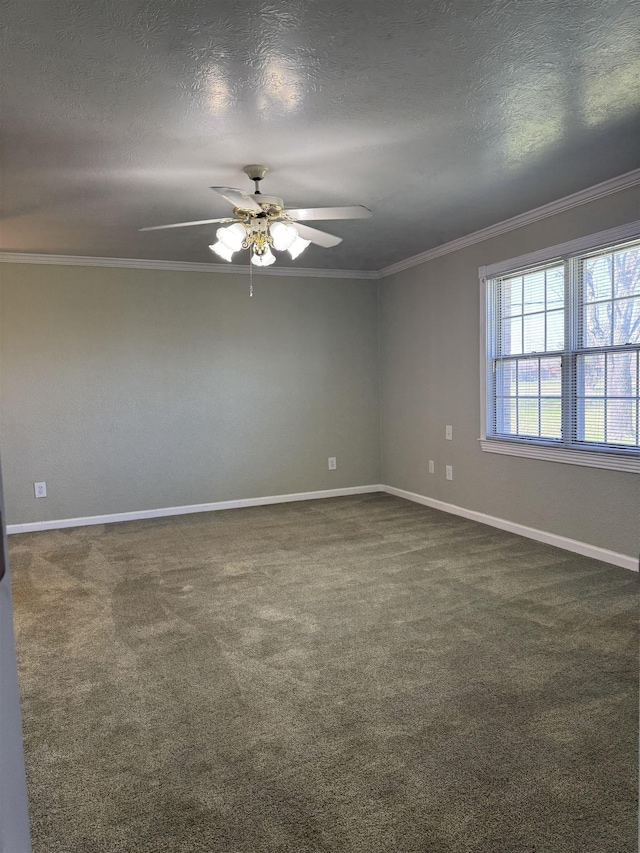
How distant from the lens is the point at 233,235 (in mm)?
3020

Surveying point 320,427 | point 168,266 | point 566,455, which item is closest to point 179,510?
point 320,427

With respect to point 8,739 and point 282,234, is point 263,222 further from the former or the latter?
point 8,739

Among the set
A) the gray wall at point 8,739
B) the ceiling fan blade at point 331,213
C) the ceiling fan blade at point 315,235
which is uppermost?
the ceiling fan blade at point 315,235

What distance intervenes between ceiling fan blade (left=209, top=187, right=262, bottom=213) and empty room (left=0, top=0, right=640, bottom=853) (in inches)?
0.7

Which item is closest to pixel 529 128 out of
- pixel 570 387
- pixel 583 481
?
pixel 570 387

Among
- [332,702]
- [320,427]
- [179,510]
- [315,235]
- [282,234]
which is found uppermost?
[315,235]

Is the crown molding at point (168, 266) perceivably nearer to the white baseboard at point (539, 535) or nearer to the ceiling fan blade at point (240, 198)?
the white baseboard at point (539, 535)

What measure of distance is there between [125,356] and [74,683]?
3.45 meters

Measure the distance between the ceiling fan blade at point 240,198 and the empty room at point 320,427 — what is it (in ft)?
0.06

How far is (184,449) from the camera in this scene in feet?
18.5

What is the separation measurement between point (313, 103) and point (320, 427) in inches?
156

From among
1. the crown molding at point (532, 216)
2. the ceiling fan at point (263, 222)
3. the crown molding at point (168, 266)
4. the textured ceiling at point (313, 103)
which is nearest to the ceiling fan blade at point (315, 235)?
the ceiling fan at point (263, 222)

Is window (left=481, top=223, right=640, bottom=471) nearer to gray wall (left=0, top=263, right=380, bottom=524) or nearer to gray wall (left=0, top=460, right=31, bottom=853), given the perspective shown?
gray wall (left=0, top=263, right=380, bottom=524)

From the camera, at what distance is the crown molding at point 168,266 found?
5.00 meters
